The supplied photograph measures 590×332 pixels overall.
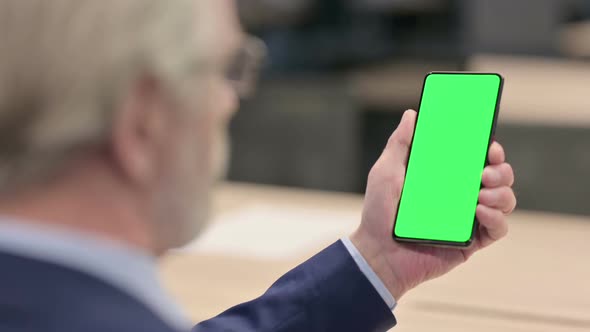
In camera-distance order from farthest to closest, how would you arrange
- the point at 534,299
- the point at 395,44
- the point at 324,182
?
the point at 395,44
the point at 324,182
the point at 534,299

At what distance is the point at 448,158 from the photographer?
1042 millimetres

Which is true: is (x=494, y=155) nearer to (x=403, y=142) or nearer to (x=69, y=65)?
(x=403, y=142)

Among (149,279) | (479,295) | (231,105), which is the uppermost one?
(231,105)

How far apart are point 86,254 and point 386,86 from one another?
323 cm

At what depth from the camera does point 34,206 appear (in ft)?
1.95

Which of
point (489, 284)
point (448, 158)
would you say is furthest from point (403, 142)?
point (489, 284)

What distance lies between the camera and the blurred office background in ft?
8.11

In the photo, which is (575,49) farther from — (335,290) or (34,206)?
(34,206)

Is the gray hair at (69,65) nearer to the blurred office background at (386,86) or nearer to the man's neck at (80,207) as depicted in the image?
the man's neck at (80,207)

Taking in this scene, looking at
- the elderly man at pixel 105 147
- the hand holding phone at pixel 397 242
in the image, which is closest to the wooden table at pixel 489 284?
the hand holding phone at pixel 397 242

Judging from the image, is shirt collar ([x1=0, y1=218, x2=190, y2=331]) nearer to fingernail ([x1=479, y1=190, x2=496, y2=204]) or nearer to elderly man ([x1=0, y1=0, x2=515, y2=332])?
elderly man ([x1=0, y1=0, x2=515, y2=332])

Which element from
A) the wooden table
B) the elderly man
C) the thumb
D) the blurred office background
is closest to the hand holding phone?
the thumb

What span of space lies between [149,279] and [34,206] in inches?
3.3

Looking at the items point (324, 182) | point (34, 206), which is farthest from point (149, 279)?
point (324, 182)
